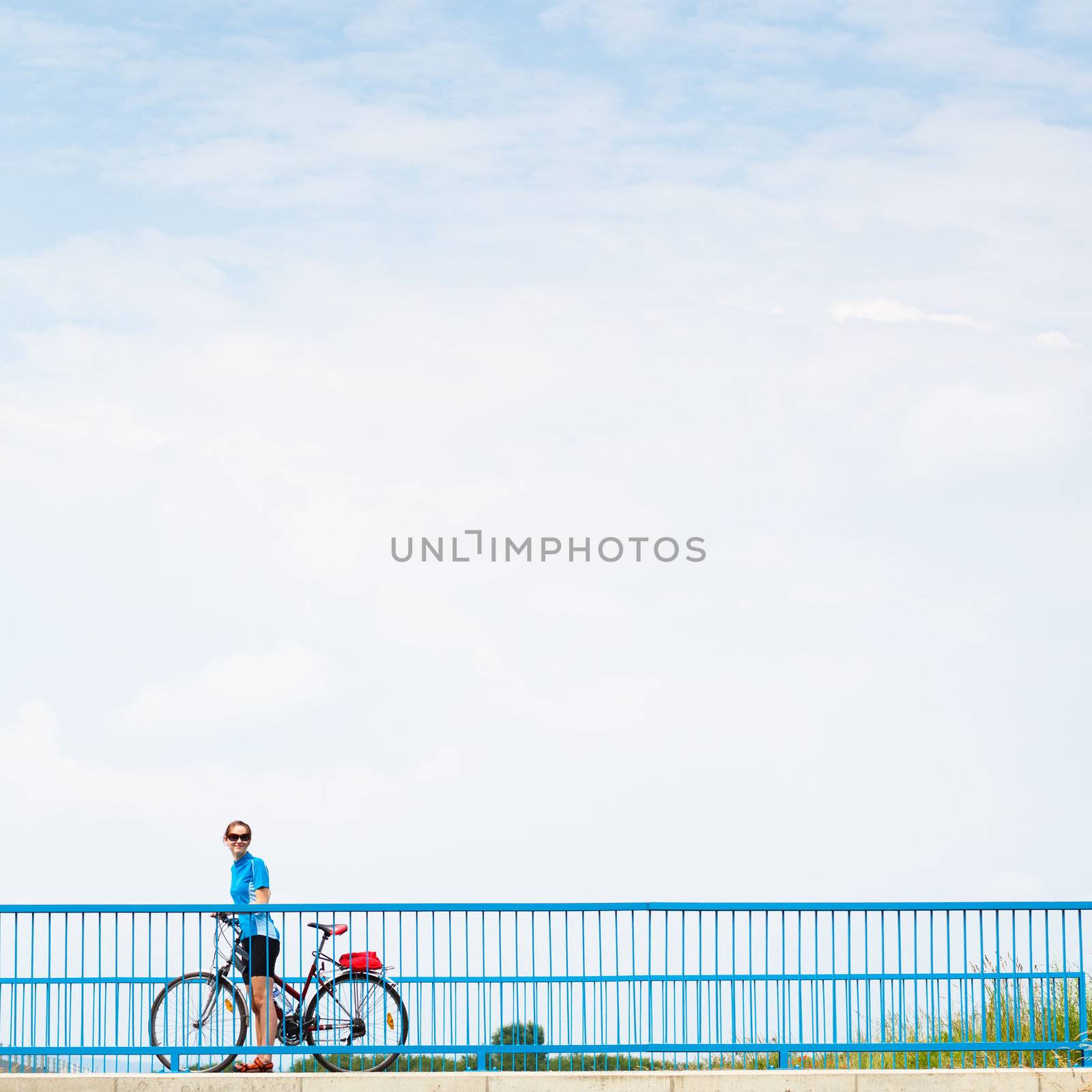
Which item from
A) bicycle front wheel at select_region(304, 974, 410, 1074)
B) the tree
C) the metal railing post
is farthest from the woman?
the metal railing post

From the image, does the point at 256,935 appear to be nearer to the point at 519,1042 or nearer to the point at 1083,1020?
the point at 519,1042

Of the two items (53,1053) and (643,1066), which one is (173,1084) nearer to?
(53,1053)

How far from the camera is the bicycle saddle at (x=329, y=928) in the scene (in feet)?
41.2

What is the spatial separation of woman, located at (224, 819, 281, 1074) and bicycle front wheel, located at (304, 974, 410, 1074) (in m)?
0.39

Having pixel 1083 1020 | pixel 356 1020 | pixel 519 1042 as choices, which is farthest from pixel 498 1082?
pixel 1083 1020

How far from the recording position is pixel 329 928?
1260cm

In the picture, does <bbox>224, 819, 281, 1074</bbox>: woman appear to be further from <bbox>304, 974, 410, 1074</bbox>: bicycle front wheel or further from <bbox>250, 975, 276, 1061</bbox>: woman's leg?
<bbox>304, 974, 410, 1074</bbox>: bicycle front wheel

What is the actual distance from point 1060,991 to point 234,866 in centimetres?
690

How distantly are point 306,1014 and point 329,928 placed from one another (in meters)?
0.75

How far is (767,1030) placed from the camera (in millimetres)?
12367

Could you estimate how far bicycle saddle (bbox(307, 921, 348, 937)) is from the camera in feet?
41.2

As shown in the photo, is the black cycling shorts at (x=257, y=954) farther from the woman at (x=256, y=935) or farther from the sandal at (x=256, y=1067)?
the sandal at (x=256, y=1067)

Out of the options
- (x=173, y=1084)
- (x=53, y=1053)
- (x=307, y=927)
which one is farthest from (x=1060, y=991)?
(x=53, y=1053)

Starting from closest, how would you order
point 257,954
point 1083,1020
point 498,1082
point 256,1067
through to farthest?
1. point 498,1082
2. point 256,1067
3. point 257,954
4. point 1083,1020
